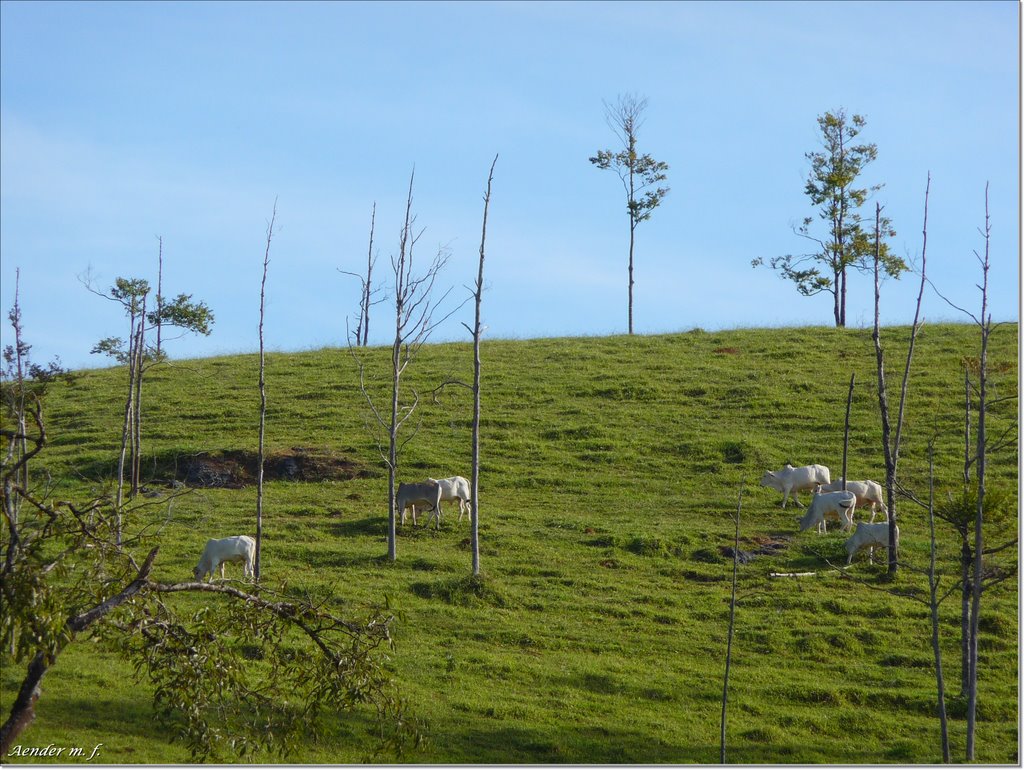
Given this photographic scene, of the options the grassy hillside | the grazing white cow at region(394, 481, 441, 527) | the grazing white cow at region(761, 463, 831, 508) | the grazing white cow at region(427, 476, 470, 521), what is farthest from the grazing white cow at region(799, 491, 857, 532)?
the grazing white cow at region(394, 481, 441, 527)

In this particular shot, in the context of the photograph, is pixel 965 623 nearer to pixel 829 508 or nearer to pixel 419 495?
pixel 829 508

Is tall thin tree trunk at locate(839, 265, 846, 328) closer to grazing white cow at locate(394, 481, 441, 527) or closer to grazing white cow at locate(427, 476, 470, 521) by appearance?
grazing white cow at locate(427, 476, 470, 521)

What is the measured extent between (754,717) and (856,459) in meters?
20.0

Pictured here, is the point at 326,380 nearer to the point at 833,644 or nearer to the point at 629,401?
the point at 629,401

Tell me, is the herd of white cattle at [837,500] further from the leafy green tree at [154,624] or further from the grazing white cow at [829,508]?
the leafy green tree at [154,624]

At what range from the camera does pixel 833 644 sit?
24312 mm

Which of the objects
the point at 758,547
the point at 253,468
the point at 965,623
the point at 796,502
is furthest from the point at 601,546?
the point at 253,468

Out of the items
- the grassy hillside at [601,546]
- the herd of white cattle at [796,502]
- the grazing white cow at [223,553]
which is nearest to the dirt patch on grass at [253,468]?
the grassy hillside at [601,546]

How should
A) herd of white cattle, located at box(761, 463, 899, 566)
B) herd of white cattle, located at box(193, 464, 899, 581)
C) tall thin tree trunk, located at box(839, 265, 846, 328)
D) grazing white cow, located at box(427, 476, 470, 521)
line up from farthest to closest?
tall thin tree trunk, located at box(839, 265, 846, 328), grazing white cow, located at box(427, 476, 470, 521), herd of white cattle, located at box(761, 463, 899, 566), herd of white cattle, located at box(193, 464, 899, 581)

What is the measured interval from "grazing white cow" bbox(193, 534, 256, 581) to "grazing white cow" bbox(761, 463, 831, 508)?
1681 centimetres

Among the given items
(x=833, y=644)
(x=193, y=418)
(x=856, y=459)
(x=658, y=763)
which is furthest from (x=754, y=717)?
(x=193, y=418)

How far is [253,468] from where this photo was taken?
37062 mm

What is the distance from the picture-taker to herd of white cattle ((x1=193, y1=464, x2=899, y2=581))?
1035 inches

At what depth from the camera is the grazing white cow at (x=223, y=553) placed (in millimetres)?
26172
